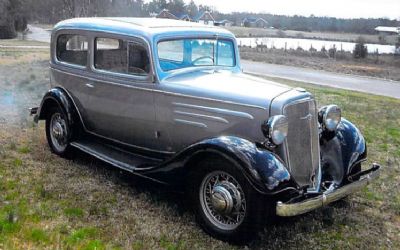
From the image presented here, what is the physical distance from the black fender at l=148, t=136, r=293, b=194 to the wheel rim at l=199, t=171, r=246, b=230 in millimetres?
211

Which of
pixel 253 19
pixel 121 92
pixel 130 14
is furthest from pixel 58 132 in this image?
pixel 253 19

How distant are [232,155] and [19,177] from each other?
2786 millimetres

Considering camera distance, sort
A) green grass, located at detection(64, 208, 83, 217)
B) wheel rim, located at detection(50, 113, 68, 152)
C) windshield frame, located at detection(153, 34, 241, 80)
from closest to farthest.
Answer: green grass, located at detection(64, 208, 83, 217) < windshield frame, located at detection(153, 34, 241, 80) < wheel rim, located at detection(50, 113, 68, 152)

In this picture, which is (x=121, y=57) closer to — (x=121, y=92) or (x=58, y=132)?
(x=121, y=92)

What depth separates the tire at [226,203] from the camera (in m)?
3.74

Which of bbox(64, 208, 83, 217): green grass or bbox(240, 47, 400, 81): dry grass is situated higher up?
bbox(240, 47, 400, 81): dry grass

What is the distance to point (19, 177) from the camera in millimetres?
5176

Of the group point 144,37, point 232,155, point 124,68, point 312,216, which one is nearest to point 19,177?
point 124,68

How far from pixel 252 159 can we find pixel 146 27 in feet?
7.20

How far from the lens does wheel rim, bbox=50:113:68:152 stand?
5.93 metres

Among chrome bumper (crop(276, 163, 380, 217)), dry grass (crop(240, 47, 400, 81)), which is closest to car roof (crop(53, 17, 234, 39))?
chrome bumper (crop(276, 163, 380, 217))

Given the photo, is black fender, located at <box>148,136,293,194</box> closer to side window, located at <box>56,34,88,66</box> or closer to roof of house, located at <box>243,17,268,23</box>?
side window, located at <box>56,34,88,66</box>

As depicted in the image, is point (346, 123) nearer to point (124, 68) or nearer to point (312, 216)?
point (312, 216)

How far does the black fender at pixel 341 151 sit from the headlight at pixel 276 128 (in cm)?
104
